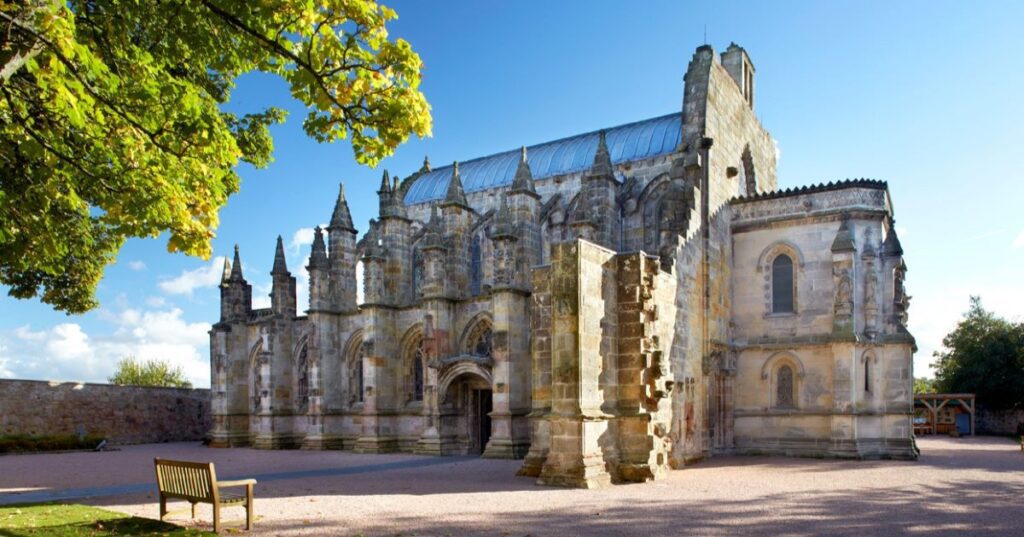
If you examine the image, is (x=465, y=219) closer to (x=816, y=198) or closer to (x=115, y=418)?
(x=816, y=198)

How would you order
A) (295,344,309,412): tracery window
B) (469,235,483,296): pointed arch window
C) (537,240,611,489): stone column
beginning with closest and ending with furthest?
(537,240,611,489): stone column, (469,235,483,296): pointed arch window, (295,344,309,412): tracery window

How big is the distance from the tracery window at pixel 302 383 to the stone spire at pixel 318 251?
3719 mm

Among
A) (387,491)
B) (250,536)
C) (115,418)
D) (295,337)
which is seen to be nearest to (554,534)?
(250,536)

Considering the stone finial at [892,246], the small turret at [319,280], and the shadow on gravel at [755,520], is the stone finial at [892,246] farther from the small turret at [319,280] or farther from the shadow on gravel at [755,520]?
the small turret at [319,280]

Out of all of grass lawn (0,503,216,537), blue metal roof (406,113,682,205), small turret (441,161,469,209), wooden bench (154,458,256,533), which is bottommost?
grass lawn (0,503,216,537)

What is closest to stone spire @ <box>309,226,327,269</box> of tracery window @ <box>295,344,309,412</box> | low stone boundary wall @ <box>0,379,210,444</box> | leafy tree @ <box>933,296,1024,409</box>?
tracery window @ <box>295,344,309,412</box>

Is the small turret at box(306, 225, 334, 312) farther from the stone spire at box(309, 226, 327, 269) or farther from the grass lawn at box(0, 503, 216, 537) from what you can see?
the grass lawn at box(0, 503, 216, 537)

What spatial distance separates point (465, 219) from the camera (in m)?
25.0

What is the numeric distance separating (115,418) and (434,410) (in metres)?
16.8

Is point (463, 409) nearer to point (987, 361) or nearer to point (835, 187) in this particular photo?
point (835, 187)

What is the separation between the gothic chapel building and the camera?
47.6 ft

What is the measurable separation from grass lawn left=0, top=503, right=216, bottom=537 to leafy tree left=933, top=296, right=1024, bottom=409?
113 feet

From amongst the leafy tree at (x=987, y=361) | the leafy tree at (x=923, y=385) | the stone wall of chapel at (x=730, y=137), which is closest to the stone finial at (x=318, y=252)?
the stone wall of chapel at (x=730, y=137)

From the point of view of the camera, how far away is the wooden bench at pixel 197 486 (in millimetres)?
8977
